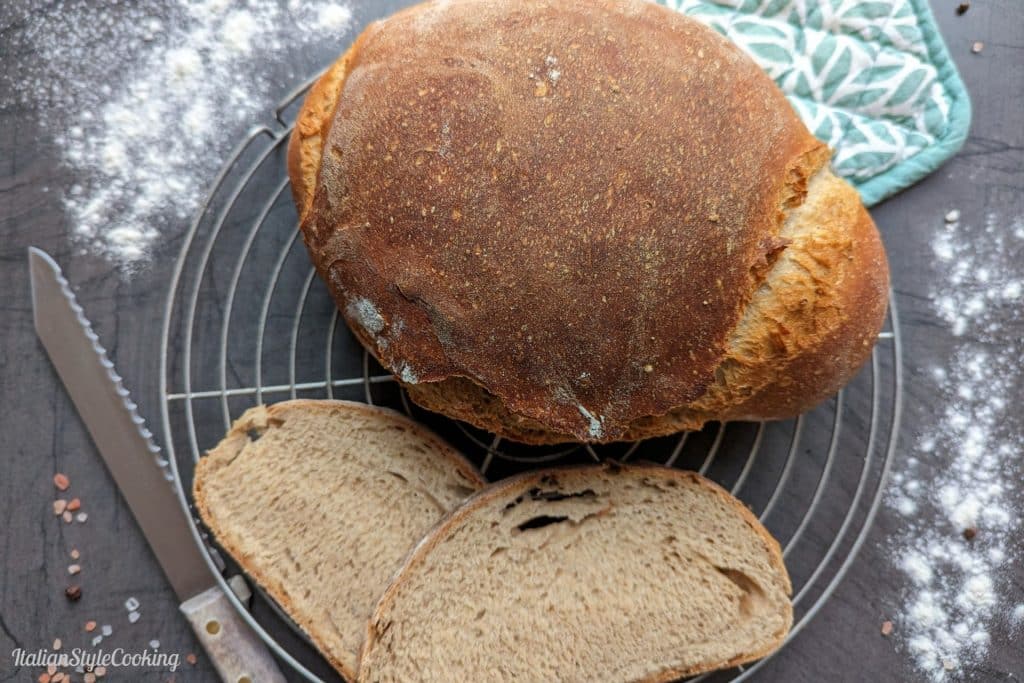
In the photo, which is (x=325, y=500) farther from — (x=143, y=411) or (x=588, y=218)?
(x=588, y=218)

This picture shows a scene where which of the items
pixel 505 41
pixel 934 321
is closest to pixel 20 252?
pixel 505 41

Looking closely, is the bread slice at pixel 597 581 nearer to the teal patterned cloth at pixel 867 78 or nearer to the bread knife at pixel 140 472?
the bread knife at pixel 140 472

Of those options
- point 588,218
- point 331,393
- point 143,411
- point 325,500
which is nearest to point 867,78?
point 588,218

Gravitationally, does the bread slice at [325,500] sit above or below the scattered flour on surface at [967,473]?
above

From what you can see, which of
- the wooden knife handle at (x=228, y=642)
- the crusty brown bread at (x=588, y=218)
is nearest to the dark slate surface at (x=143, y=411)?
the wooden knife handle at (x=228, y=642)

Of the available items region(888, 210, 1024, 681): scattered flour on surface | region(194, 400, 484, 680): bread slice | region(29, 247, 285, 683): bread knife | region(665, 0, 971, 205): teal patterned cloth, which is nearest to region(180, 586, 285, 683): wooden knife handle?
region(29, 247, 285, 683): bread knife

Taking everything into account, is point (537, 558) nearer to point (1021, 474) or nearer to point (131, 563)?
point (131, 563)
